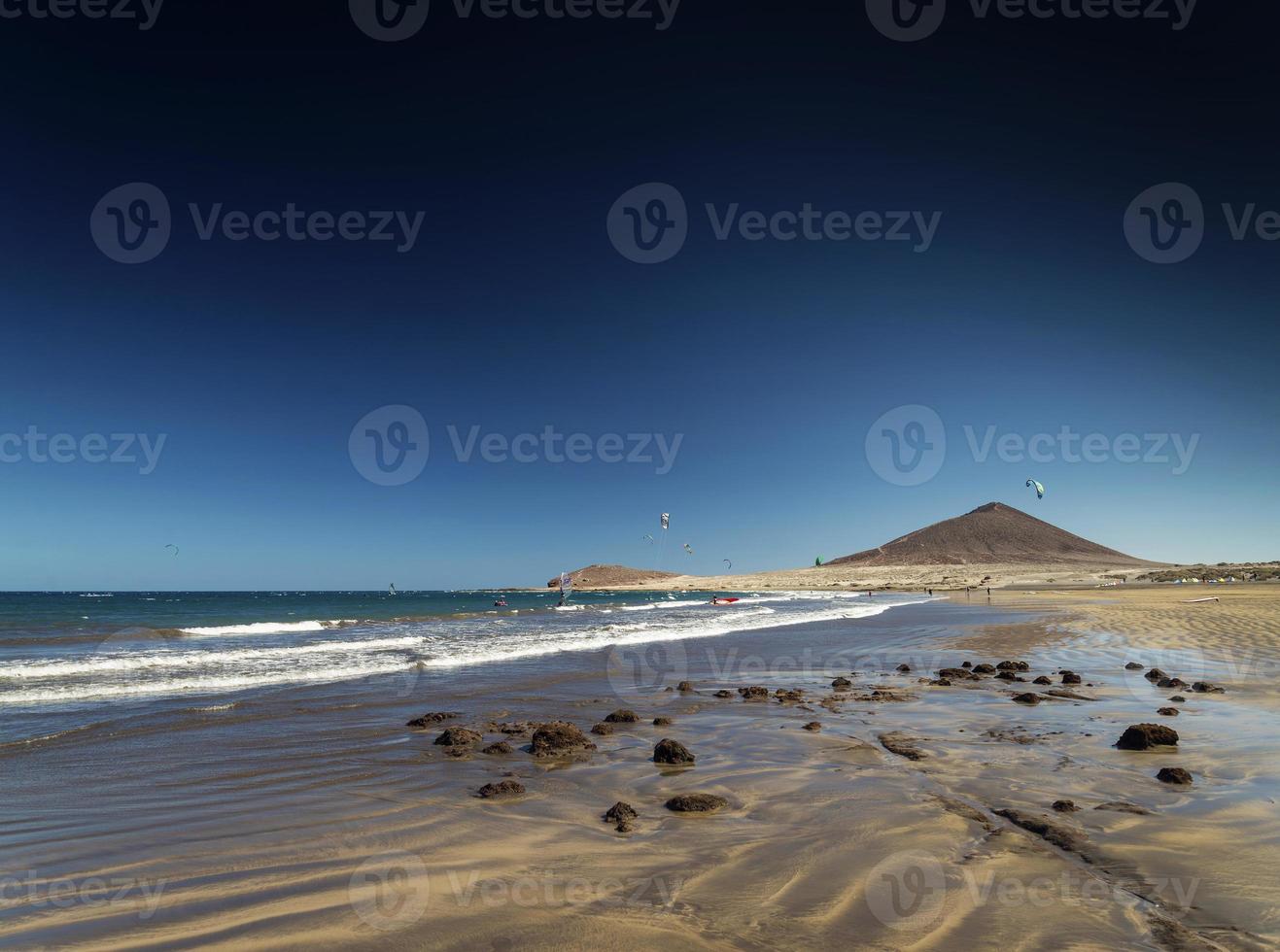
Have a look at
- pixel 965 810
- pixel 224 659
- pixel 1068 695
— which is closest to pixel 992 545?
pixel 1068 695

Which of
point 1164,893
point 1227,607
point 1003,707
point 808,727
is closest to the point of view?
point 1164,893

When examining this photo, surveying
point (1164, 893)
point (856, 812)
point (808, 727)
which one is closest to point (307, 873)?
point (856, 812)

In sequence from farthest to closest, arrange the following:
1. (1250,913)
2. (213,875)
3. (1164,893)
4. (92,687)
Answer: (92,687) → (213,875) → (1164,893) → (1250,913)

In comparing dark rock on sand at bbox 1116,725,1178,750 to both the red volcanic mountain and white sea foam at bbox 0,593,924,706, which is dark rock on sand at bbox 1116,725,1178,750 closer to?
white sea foam at bbox 0,593,924,706

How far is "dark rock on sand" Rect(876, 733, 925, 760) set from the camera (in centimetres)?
746

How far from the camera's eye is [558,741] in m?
7.98

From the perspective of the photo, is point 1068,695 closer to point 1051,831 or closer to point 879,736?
point 879,736

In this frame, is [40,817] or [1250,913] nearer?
[1250,913]

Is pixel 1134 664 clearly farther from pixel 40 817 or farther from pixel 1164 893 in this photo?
pixel 40 817

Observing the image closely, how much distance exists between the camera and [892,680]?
43.3ft

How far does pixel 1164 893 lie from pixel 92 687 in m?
16.6

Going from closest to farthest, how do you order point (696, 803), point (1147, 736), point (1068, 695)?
point (696, 803), point (1147, 736), point (1068, 695)

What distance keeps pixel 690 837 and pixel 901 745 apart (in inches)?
154

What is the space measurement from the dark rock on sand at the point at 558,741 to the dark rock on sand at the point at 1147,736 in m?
6.13
